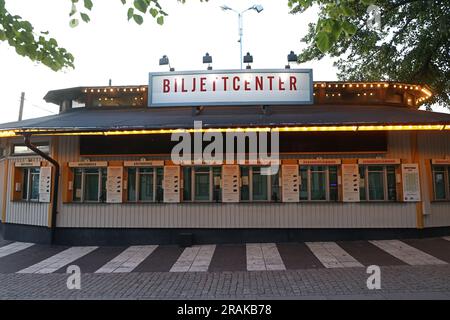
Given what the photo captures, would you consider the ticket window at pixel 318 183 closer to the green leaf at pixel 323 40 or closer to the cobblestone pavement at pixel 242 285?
the cobblestone pavement at pixel 242 285

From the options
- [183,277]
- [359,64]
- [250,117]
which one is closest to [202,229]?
[183,277]

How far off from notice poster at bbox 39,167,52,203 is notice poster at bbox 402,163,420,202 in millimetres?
10562

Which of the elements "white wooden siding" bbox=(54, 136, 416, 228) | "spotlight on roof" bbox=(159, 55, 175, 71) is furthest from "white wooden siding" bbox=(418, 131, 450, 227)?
"spotlight on roof" bbox=(159, 55, 175, 71)

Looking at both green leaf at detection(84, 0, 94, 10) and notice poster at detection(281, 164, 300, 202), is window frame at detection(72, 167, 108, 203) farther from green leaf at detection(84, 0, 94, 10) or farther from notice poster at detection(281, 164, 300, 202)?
green leaf at detection(84, 0, 94, 10)

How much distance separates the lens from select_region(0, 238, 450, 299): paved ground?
227 inches

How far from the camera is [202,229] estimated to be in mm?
9633

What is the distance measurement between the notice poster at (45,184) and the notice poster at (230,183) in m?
5.31

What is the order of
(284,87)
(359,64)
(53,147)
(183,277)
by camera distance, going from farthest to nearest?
1. (359,64)
2. (53,147)
3. (284,87)
4. (183,277)

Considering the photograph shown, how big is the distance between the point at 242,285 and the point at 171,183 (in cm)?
450

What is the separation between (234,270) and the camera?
708cm

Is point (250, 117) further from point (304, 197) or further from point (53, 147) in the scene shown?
point (53, 147)
